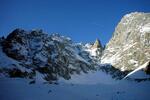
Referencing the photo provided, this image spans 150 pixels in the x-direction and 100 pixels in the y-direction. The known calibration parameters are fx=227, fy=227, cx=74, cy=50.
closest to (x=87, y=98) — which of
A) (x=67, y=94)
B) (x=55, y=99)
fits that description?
(x=67, y=94)

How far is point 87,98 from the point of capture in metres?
22.7

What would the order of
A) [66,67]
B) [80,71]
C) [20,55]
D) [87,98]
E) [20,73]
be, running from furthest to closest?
[80,71] → [66,67] → [20,55] → [20,73] → [87,98]

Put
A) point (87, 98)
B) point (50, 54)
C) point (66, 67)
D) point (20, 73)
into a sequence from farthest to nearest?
point (66, 67) → point (50, 54) → point (20, 73) → point (87, 98)

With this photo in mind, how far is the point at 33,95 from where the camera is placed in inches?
829

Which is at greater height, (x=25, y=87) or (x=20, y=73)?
(x=20, y=73)

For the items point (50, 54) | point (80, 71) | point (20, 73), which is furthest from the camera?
point (80, 71)

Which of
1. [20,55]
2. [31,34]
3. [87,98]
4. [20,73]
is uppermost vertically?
[31,34]

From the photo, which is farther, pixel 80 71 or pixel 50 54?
pixel 80 71

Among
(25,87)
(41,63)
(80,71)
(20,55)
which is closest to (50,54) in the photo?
(41,63)

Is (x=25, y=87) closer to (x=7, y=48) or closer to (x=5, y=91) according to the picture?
(x=5, y=91)

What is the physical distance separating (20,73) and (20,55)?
24693 mm

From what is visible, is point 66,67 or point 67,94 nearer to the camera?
point 67,94

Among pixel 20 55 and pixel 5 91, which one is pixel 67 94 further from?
pixel 20 55

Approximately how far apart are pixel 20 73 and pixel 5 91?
80117mm
